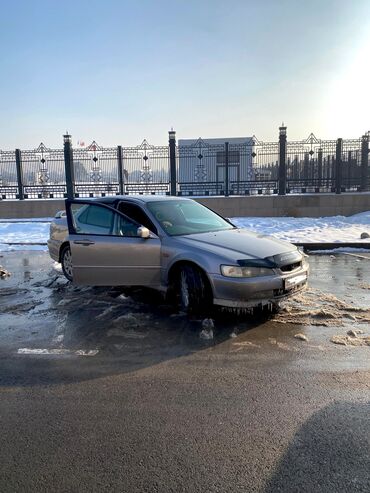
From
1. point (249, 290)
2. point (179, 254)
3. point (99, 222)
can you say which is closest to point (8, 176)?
point (99, 222)

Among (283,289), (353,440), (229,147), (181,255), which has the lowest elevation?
(353,440)

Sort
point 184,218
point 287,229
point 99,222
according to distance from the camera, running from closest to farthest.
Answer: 1. point 184,218
2. point 99,222
3. point 287,229

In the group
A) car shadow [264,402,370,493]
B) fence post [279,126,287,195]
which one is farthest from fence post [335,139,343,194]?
car shadow [264,402,370,493]

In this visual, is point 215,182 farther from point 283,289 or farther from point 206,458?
point 206,458

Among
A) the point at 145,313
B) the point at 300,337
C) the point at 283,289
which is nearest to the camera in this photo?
the point at 300,337

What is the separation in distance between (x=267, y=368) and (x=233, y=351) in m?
0.49

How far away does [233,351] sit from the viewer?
448 centimetres

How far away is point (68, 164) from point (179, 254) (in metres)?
14.2

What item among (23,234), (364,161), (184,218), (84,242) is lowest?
(23,234)

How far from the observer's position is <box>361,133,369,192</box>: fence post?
17.7m

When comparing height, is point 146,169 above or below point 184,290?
above

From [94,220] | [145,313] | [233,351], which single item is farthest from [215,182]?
[233,351]

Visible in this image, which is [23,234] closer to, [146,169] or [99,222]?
[146,169]

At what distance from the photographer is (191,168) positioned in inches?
734
